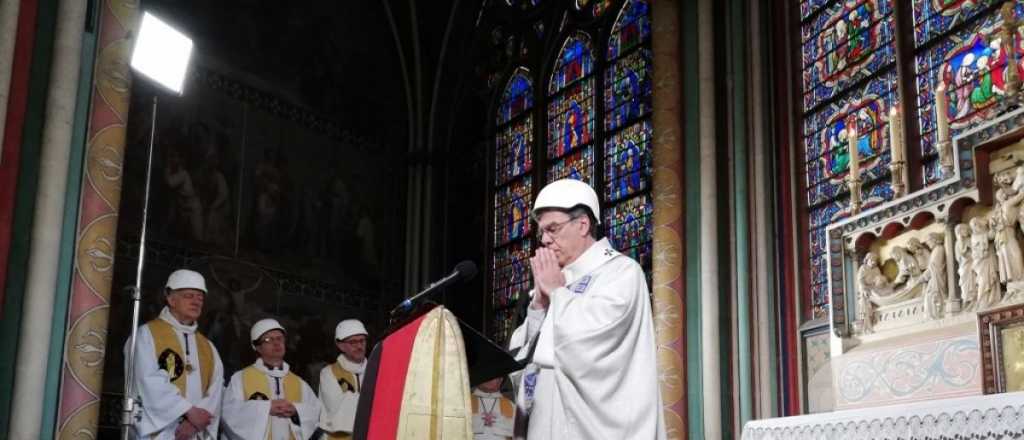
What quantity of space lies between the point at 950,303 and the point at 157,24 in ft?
17.4

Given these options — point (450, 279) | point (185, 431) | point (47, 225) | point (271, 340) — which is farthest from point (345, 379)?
point (450, 279)

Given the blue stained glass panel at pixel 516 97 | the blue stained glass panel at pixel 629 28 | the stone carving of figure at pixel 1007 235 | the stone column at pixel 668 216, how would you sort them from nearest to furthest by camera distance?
the stone carving of figure at pixel 1007 235, the stone column at pixel 668 216, the blue stained glass panel at pixel 629 28, the blue stained glass panel at pixel 516 97

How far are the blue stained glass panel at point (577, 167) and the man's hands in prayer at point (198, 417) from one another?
16.4 ft

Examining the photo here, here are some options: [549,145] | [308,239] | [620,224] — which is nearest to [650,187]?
[620,224]

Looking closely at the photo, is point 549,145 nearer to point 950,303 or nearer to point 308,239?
point 308,239

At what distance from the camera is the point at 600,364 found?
387 cm

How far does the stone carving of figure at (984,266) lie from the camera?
18.3ft

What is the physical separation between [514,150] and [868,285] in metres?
7.64

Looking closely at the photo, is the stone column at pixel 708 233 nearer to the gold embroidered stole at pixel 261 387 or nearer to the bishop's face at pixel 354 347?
the bishop's face at pixel 354 347

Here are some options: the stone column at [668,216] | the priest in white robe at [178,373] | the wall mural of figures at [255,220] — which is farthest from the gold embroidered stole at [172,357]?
the stone column at [668,216]

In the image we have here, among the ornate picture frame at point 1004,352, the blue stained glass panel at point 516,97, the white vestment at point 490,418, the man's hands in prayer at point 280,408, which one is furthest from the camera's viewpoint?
the blue stained glass panel at point 516,97

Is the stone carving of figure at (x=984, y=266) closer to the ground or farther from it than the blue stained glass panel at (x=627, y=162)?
closer to the ground

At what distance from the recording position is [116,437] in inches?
420

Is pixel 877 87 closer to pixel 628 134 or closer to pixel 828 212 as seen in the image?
pixel 828 212
